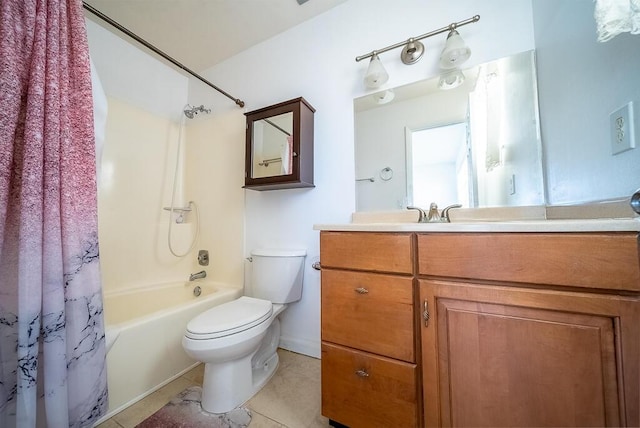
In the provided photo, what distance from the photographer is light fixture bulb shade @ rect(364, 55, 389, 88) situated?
1.26 meters

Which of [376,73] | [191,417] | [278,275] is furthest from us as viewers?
A: [278,275]

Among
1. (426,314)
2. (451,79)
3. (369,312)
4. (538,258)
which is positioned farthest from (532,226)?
(451,79)

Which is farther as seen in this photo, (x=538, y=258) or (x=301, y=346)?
(x=301, y=346)

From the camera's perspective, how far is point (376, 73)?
4.12ft

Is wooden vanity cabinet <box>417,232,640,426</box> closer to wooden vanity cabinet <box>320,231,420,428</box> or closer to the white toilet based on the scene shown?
wooden vanity cabinet <box>320,231,420,428</box>

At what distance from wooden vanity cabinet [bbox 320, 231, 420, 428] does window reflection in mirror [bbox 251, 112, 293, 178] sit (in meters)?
0.71

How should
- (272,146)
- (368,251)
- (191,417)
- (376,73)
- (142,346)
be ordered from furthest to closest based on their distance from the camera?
(272,146) < (376,73) < (142,346) < (191,417) < (368,251)

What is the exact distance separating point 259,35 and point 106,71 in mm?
1134

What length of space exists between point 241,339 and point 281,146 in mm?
1108

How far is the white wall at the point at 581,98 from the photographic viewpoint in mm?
659

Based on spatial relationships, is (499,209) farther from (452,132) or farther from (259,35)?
(259,35)

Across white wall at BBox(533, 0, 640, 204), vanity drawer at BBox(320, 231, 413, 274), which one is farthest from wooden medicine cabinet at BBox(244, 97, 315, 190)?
white wall at BBox(533, 0, 640, 204)

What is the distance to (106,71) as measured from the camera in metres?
1.63

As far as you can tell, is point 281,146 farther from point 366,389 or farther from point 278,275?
point 366,389
